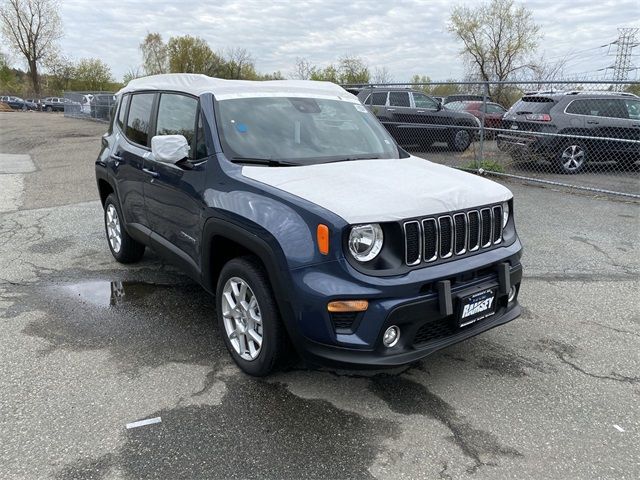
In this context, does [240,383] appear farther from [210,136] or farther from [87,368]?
[210,136]

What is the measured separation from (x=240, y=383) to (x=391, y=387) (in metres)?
0.96

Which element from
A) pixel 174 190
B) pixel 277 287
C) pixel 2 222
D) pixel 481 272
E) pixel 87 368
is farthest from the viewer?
pixel 2 222

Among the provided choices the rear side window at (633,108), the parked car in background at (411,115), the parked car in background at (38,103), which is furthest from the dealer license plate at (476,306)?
the parked car in background at (38,103)

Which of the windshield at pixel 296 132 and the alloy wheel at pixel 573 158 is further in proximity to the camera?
the alloy wheel at pixel 573 158

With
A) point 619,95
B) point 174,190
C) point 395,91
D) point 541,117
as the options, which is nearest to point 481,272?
point 174,190

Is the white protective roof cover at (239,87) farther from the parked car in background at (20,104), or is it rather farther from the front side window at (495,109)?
the parked car in background at (20,104)

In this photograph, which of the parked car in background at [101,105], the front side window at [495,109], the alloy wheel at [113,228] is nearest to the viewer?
the alloy wheel at [113,228]

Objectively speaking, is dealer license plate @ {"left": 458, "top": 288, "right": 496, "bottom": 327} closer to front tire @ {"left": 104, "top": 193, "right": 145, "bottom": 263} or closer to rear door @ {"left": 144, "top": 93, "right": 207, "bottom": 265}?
rear door @ {"left": 144, "top": 93, "right": 207, "bottom": 265}

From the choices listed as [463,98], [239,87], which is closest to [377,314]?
[239,87]

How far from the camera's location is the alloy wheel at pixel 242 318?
331 cm

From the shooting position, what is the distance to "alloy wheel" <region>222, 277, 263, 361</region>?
130 inches

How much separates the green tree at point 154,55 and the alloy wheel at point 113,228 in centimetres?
5816

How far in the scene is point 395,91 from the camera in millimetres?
13891

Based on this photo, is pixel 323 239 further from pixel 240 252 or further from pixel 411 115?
pixel 411 115
